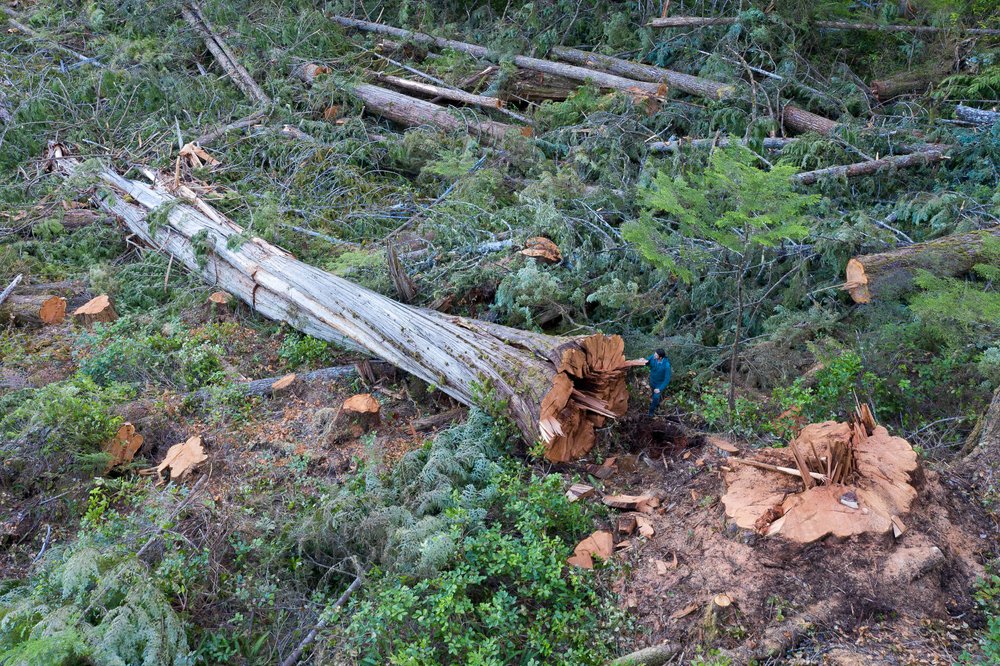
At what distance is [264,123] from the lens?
1034 centimetres

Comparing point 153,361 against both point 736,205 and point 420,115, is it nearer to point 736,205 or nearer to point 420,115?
point 736,205

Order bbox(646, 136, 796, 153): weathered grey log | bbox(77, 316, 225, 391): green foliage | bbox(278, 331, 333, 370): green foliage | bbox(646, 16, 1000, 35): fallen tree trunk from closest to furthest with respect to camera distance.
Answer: bbox(77, 316, 225, 391): green foliage < bbox(278, 331, 333, 370): green foliage < bbox(646, 136, 796, 153): weathered grey log < bbox(646, 16, 1000, 35): fallen tree trunk

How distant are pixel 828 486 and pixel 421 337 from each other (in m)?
3.22

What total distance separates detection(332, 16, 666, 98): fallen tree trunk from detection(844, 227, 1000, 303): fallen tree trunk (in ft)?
14.0

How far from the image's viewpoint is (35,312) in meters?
7.53

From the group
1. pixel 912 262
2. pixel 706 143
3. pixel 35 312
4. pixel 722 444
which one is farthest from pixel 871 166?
pixel 35 312

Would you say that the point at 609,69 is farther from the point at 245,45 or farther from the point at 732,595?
the point at 732,595

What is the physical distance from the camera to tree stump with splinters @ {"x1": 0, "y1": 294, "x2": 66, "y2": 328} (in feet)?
24.6

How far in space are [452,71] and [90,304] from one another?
595cm

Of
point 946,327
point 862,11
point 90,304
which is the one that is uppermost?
point 862,11

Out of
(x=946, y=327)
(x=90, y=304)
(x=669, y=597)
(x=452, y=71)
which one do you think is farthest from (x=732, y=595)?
(x=452, y=71)

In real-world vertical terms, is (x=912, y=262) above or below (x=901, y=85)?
below

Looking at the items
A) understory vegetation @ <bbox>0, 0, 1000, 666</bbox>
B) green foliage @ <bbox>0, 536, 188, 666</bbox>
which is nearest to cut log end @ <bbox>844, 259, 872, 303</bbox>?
understory vegetation @ <bbox>0, 0, 1000, 666</bbox>

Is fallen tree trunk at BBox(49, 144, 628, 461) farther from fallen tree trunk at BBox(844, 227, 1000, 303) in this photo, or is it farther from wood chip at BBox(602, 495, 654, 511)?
fallen tree trunk at BBox(844, 227, 1000, 303)
